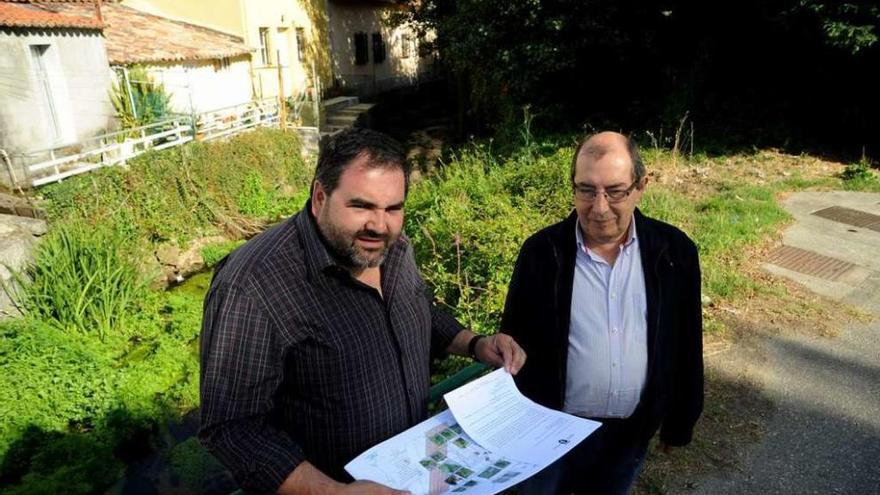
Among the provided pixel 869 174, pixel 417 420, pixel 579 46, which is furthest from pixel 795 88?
pixel 417 420

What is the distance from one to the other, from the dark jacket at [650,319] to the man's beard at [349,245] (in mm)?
859

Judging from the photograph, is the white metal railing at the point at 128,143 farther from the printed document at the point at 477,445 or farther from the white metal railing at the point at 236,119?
the printed document at the point at 477,445

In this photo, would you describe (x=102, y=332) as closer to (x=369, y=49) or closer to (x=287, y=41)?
(x=287, y=41)

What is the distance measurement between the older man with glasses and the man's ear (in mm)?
1026

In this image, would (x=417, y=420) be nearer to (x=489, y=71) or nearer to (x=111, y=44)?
(x=489, y=71)

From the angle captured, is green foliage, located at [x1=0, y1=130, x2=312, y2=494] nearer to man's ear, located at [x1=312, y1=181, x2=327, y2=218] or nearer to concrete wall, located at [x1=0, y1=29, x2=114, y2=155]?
concrete wall, located at [x1=0, y1=29, x2=114, y2=155]

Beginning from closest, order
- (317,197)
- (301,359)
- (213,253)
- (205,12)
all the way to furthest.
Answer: (301,359) → (317,197) → (213,253) → (205,12)

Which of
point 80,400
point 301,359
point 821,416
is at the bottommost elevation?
point 80,400

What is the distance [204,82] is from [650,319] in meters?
16.1

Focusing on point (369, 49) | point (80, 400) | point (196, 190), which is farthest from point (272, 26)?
point (80, 400)

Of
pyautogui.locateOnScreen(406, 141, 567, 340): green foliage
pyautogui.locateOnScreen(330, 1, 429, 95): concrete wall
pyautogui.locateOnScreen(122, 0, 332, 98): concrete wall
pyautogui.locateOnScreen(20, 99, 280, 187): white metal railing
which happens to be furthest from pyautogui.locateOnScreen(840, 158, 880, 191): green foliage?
pyautogui.locateOnScreen(330, 1, 429, 95): concrete wall

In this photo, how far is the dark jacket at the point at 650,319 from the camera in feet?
7.30

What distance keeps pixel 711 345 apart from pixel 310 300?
12.9ft

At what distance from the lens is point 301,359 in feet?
5.14
